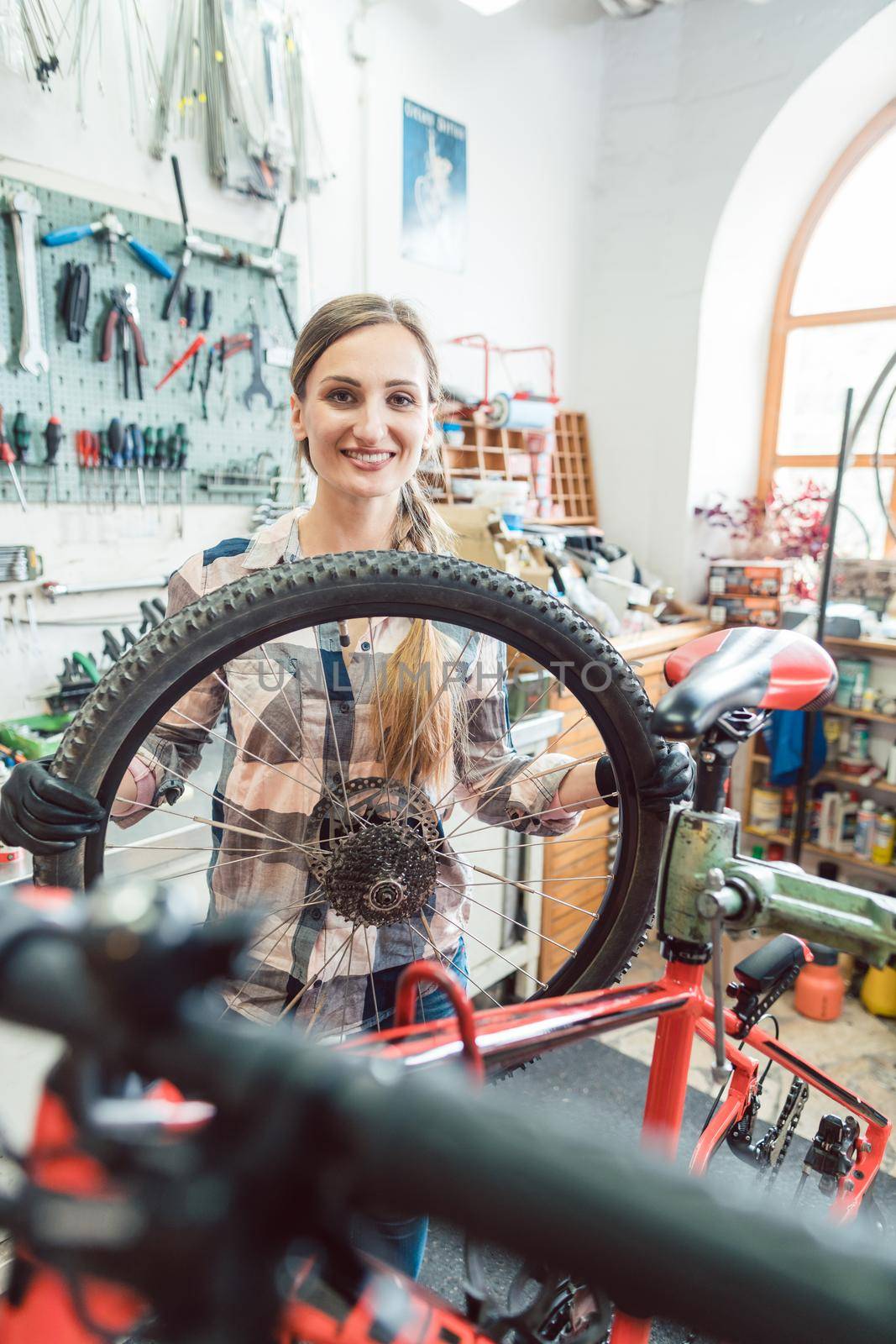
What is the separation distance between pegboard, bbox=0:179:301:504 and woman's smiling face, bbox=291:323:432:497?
1.07 metres

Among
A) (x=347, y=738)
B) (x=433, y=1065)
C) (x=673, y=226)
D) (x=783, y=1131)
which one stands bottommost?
(x=783, y=1131)

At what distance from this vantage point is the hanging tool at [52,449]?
1657 millimetres

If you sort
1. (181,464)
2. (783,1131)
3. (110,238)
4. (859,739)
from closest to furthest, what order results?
1. (783,1131)
2. (110,238)
3. (181,464)
4. (859,739)

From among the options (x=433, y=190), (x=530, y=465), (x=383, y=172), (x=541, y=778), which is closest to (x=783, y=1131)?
(x=541, y=778)

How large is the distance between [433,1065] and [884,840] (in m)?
2.57

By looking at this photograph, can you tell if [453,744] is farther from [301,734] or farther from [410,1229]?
[410,1229]

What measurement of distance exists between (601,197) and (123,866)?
330cm

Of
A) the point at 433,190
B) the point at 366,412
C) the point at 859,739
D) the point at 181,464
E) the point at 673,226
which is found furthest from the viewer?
the point at 673,226

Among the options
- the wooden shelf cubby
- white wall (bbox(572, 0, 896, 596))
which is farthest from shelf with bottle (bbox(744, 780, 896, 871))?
the wooden shelf cubby

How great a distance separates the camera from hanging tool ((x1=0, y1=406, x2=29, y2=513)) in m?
1.59

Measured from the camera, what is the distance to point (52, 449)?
1.67 meters

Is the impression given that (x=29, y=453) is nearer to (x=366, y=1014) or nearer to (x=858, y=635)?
(x=366, y=1014)

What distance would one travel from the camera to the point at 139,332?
5.88ft

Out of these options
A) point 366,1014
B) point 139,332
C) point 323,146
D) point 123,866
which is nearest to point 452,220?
point 323,146
